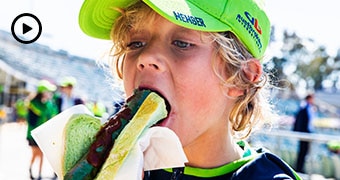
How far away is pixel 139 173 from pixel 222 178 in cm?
53

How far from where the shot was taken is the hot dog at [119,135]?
128cm

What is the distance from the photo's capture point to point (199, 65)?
1573 mm

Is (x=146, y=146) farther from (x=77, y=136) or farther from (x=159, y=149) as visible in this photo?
(x=77, y=136)

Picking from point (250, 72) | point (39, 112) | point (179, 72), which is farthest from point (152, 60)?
point (39, 112)

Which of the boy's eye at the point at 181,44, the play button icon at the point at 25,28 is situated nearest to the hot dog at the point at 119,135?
the boy's eye at the point at 181,44

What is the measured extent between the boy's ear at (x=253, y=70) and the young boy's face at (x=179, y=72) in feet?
0.51

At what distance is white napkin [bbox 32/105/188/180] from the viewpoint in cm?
133

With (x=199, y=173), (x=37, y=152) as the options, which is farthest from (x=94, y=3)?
(x=37, y=152)

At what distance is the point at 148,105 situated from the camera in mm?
1415

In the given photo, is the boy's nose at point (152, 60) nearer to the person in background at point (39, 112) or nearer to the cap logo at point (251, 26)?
the cap logo at point (251, 26)

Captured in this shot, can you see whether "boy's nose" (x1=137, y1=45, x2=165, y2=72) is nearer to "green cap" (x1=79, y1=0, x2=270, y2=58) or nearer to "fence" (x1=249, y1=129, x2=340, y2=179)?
"green cap" (x1=79, y1=0, x2=270, y2=58)

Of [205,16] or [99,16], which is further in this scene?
[99,16]

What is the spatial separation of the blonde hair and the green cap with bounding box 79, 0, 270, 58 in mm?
32

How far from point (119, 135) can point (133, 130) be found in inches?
1.6
